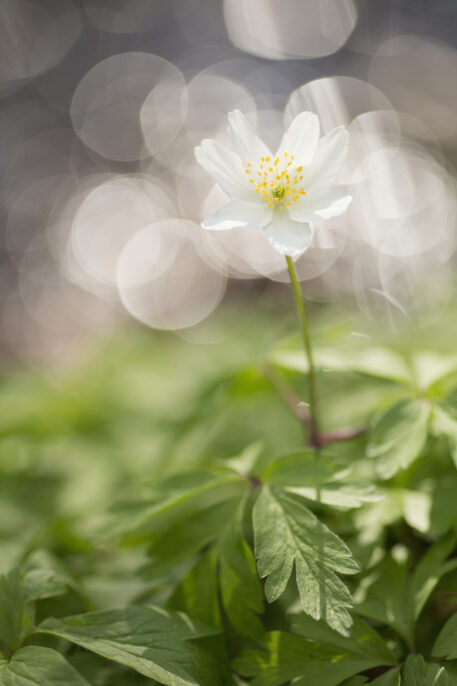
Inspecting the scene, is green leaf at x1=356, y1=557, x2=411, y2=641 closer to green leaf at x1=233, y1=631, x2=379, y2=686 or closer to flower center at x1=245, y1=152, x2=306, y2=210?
green leaf at x1=233, y1=631, x2=379, y2=686

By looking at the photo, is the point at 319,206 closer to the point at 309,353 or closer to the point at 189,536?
the point at 309,353

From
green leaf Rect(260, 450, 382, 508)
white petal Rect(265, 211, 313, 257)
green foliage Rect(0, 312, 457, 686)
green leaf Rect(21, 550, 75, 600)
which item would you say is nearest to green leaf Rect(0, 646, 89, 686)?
green foliage Rect(0, 312, 457, 686)

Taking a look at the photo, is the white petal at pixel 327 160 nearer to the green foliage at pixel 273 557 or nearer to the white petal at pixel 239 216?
the white petal at pixel 239 216

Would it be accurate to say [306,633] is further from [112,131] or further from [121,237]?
[112,131]

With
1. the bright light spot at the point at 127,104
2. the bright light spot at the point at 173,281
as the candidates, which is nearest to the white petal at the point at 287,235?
the bright light spot at the point at 173,281

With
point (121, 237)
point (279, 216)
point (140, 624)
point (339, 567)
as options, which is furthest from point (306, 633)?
point (121, 237)

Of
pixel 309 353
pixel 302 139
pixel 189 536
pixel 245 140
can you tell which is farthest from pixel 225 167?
pixel 189 536
